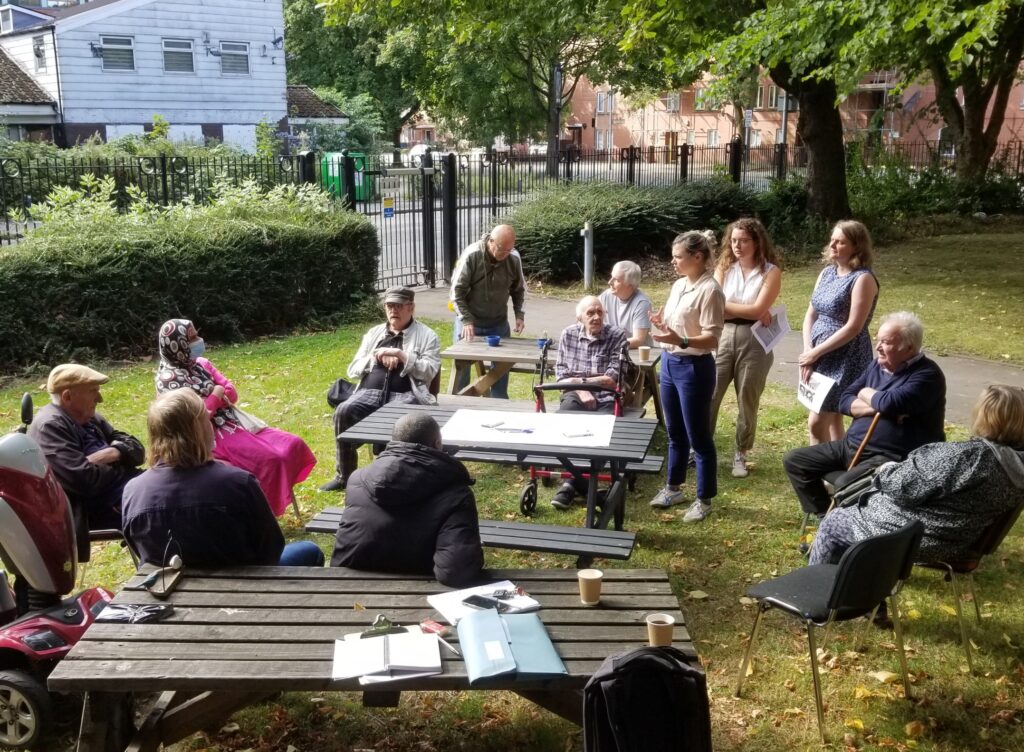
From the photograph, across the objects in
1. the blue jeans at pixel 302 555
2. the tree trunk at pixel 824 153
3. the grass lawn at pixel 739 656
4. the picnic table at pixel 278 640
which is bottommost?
the grass lawn at pixel 739 656

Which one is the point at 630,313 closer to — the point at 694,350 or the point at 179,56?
the point at 694,350

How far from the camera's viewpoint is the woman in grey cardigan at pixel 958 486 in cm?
425

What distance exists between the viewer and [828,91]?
16922 millimetres

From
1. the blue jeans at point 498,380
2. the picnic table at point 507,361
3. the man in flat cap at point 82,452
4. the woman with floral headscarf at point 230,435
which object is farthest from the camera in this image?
the blue jeans at point 498,380

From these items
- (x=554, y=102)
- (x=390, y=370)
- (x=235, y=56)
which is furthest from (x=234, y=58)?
(x=390, y=370)

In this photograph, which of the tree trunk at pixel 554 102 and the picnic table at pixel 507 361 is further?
the tree trunk at pixel 554 102

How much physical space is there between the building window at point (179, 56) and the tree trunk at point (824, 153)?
21.7 m

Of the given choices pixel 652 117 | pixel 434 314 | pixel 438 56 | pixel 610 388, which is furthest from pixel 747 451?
pixel 652 117

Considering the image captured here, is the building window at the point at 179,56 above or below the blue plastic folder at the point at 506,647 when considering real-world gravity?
above

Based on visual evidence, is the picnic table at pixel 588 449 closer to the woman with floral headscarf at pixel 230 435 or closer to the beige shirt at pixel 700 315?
the woman with floral headscarf at pixel 230 435

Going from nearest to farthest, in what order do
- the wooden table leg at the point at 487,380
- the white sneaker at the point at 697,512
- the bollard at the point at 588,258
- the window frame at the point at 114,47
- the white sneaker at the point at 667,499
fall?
1. the white sneaker at the point at 697,512
2. the white sneaker at the point at 667,499
3. the wooden table leg at the point at 487,380
4. the bollard at the point at 588,258
5. the window frame at the point at 114,47

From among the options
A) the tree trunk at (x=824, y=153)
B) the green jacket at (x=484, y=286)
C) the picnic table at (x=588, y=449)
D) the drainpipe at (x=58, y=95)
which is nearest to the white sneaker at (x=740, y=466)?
the picnic table at (x=588, y=449)

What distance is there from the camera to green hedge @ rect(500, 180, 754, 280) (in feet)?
49.1

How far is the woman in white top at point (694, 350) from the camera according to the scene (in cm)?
594
